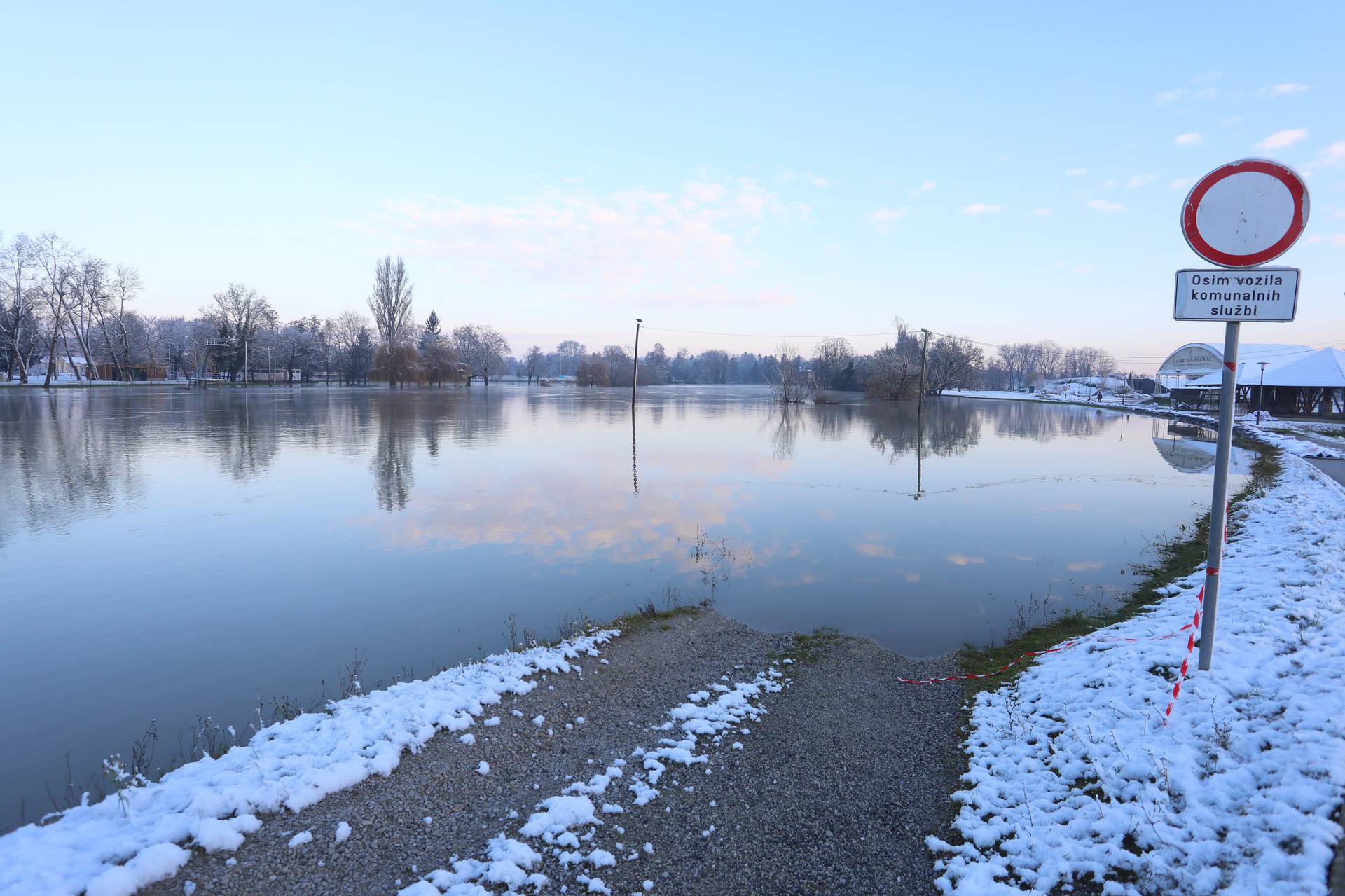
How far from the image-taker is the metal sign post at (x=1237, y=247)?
15.7 ft

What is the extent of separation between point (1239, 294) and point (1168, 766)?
11.6 feet

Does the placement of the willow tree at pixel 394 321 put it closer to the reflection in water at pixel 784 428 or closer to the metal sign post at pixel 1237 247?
the reflection in water at pixel 784 428

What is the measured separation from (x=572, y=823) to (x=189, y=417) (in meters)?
44.3

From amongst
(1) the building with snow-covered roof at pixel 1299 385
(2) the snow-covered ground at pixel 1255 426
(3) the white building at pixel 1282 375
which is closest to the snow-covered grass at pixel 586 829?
(2) the snow-covered ground at pixel 1255 426

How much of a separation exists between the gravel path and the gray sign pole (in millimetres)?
2217

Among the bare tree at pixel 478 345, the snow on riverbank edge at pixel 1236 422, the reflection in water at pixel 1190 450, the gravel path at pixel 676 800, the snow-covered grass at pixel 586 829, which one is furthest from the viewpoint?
the bare tree at pixel 478 345

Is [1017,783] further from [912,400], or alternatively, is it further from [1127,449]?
[912,400]

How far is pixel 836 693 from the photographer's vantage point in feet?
23.1

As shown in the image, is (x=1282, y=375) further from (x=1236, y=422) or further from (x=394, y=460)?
(x=394, y=460)

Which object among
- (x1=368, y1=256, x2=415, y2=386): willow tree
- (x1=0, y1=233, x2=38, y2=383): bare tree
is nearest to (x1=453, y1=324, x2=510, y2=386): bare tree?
(x1=368, y1=256, x2=415, y2=386): willow tree

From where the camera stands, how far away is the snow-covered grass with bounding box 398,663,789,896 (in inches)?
156

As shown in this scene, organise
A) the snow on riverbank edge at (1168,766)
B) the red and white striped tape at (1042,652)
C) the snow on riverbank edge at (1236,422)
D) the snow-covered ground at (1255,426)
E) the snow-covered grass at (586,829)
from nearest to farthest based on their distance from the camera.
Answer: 1. the snow on riverbank edge at (1168,766)
2. the snow-covered grass at (586,829)
3. the red and white striped tape at (1042,652)
4. the snow on riverbank edge at (1236,422)
5. the snow-covered ground at (1255,426)

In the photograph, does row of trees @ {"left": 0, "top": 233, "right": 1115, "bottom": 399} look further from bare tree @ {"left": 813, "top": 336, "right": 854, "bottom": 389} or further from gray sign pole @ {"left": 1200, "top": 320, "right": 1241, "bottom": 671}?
gray sign pole @ {"left": 1200, "top": 320, "right": 1241, "bottom": 671}

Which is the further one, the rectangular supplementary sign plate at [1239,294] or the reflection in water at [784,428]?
the reflection in water at [784,428]
